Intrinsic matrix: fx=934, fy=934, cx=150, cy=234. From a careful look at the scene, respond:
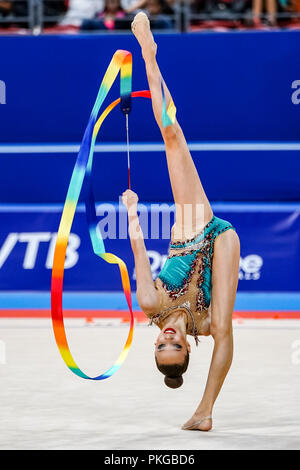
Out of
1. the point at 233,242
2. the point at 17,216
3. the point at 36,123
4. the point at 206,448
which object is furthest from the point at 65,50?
the point at 206,448

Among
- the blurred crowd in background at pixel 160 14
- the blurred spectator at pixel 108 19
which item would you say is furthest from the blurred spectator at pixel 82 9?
the blurred spectator at pixel 108 19

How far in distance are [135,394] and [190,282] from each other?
28.1 inches

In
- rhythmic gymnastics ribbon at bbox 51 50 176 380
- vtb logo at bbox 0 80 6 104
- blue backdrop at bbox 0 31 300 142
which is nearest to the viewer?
rhythmic gymnastics ribbon at bbox 51 50 176 380

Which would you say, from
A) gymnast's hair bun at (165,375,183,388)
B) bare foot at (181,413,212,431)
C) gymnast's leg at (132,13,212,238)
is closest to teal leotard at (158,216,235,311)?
gymnast's leg at (132,13,212,238)

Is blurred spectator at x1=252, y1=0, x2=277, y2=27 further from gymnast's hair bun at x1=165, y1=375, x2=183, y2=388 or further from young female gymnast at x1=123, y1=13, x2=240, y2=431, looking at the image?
gymnast's hair bun at x1=165, y1=375, x2=183, y2=388

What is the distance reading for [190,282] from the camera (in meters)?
3.60

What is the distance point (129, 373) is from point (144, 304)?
1.09 meters

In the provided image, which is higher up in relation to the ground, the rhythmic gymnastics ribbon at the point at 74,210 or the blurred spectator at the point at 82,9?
the blurred spectator at the point at 82,9

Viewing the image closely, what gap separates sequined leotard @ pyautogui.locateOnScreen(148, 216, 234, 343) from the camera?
140 inches

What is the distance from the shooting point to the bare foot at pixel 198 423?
3.43 m

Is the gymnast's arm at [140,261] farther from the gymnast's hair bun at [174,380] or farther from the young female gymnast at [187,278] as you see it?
the gymnast's hair bun at [174,380]

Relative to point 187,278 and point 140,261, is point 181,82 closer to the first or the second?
point 187,278

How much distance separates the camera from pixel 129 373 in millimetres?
4465

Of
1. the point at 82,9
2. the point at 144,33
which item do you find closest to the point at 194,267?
the point at 144,33
